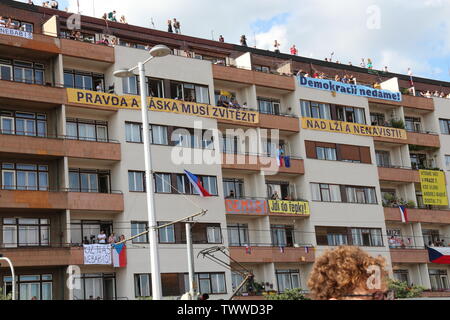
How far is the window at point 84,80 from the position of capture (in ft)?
162

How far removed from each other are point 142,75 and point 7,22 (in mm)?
21347

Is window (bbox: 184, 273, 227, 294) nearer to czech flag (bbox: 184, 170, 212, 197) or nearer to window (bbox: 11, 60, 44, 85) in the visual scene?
czech flag (bbox: 184, 170, 212, 197)

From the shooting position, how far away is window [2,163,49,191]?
45.6 metres

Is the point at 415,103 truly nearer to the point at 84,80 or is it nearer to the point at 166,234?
the point at 166,234

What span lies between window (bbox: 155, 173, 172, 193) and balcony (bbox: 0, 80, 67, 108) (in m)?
8.18

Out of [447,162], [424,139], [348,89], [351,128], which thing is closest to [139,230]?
[351,128]

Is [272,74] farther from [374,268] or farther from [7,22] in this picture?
[374,268]

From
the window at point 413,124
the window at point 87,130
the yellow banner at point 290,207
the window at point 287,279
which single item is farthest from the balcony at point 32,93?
the window at point 413,124

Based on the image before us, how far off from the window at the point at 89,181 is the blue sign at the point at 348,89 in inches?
778

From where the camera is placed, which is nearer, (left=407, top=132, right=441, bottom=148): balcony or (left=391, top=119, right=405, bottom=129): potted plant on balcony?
(left=391, top=119, right=405, bottom=129): potted plant on balcony

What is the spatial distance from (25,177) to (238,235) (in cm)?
1622

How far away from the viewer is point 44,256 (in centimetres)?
4375

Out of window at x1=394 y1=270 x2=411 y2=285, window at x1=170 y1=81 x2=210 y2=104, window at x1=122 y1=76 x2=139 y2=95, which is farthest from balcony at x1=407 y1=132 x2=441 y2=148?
window at x1=122 y1=76 x2=139 y2=95

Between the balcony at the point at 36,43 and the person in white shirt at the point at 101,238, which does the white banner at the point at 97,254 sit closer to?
the person in white shirt at the point at 101,238
